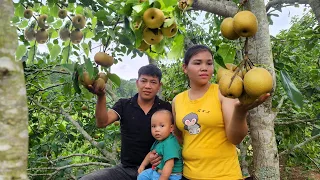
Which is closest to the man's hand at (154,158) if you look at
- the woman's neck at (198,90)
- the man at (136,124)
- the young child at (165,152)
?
the young child at (165,152)

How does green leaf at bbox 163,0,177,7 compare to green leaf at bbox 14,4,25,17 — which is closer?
green leaf at bbox 163,0,177,7

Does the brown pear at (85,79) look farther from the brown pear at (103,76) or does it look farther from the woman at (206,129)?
the woman at (206,129)

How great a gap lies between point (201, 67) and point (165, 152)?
24.0 inches

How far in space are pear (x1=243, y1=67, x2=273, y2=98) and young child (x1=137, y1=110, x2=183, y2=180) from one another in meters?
1.09

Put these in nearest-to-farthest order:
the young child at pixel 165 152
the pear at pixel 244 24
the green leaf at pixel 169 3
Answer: the pear at pixel 244 24, the green leaf at pixel 169 3, the young child at pixel 165 152

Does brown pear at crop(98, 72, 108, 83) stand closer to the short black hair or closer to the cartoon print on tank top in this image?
the cartoon print on tank top

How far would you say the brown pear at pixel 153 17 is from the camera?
5.86 ft

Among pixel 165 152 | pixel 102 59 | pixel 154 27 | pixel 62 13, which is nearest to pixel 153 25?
pixel 154 27

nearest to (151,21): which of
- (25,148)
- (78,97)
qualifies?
(25,148)

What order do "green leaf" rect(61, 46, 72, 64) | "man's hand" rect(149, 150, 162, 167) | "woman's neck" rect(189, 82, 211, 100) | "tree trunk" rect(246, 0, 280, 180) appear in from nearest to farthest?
"tree trunk" rect(246, 0, 280, 180), "woman's neck" rect(189, 82, 211, 100), "man's hand" rect(149, 150, 162, 167), "green leaf" rect(61, 46, 72, 64)

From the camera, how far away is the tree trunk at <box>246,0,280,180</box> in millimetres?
1524

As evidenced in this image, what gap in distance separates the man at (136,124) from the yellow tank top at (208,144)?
0.62m

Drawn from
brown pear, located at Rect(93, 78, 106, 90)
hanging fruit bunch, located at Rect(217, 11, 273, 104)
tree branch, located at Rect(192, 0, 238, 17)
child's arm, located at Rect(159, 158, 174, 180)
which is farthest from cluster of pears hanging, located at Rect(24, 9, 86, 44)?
hanging fruit bunch, located at Rect(217, 11, 273, 104)

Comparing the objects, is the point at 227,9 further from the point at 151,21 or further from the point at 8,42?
the point at 8,42
